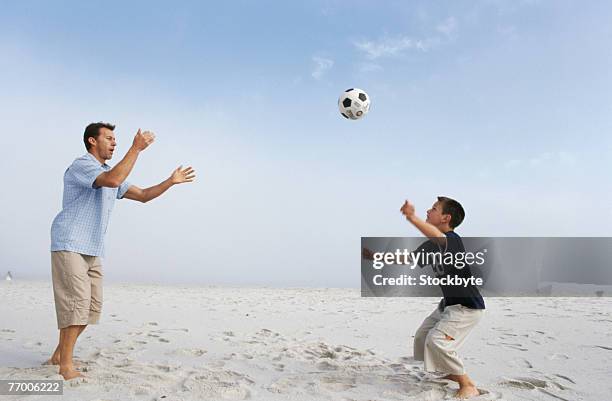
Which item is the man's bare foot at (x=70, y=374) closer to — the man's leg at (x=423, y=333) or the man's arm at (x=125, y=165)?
the man's arm at (x=125, y=165)

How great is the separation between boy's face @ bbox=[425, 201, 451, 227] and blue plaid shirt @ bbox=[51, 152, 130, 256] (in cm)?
268

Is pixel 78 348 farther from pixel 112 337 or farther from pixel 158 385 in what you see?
pixel 158 385

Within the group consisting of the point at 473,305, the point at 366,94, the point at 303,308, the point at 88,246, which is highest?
the point at 366,94

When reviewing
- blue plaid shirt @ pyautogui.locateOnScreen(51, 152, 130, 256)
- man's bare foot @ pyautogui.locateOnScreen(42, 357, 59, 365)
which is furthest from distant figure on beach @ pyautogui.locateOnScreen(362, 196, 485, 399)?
man's bare foot @ pyautogui.locateOnScreen(42, 357, 59, 365)

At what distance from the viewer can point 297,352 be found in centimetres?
477

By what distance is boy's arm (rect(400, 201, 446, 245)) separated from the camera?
3336 millimetres

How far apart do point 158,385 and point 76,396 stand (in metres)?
0.57

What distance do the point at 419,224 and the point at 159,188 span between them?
2.46 metres

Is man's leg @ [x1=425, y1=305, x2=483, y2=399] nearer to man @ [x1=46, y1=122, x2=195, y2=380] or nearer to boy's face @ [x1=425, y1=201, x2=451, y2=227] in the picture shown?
boy's face @ [x1=425, y1=201, x2=451, y2=227]

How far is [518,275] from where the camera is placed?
37.7 feet

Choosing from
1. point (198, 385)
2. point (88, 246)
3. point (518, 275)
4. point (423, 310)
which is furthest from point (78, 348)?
point (518, 275)

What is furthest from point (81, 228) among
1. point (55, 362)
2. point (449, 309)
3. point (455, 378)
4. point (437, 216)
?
point (455, 378)

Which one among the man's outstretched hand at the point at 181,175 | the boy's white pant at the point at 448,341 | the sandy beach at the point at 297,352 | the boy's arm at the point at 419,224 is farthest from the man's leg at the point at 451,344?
the man's outstretched hand at the point at 181,175

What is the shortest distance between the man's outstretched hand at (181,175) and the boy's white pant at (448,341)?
2.52m
